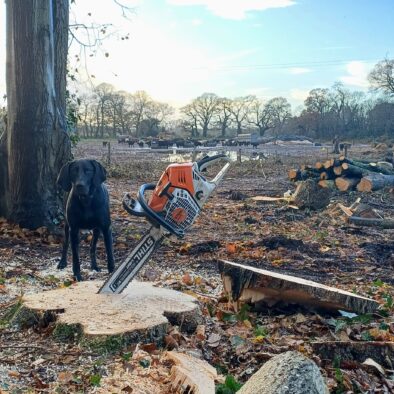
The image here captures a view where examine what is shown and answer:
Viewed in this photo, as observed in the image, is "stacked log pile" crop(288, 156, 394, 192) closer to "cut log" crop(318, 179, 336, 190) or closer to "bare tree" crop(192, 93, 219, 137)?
"cut log" crop(318, 179, 336, 190)

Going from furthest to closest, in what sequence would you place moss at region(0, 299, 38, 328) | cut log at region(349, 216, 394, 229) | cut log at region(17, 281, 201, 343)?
1. cut log at region(349, 216, 394, 229)
2. moss at region(0, 299, 38, 328)
3. cut log at region(17, 281, 201, 343)

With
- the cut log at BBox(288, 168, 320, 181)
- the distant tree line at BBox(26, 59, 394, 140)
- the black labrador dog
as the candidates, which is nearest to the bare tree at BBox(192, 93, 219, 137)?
the distant tree line at BBox(26, 59, 394, 140)

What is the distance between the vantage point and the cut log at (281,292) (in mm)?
4445

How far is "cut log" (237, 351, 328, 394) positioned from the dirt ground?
1.94ft

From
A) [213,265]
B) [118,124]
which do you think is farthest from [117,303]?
[118,124]

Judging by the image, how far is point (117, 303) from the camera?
4070mm

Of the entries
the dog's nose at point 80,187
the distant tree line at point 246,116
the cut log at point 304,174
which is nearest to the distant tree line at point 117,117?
the distant tree line at point 246,116

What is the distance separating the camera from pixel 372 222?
1056 centimetres

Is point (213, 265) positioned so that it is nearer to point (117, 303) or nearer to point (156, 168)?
point (117, 303)

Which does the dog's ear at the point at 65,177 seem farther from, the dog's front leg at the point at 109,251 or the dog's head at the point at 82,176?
the dog's front leg at the point at 109,251

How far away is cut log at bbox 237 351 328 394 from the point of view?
2.53 meters

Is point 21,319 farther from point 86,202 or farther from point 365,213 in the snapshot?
point 365,213

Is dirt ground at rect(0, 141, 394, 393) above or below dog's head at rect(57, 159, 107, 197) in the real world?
below

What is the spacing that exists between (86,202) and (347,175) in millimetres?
12768
